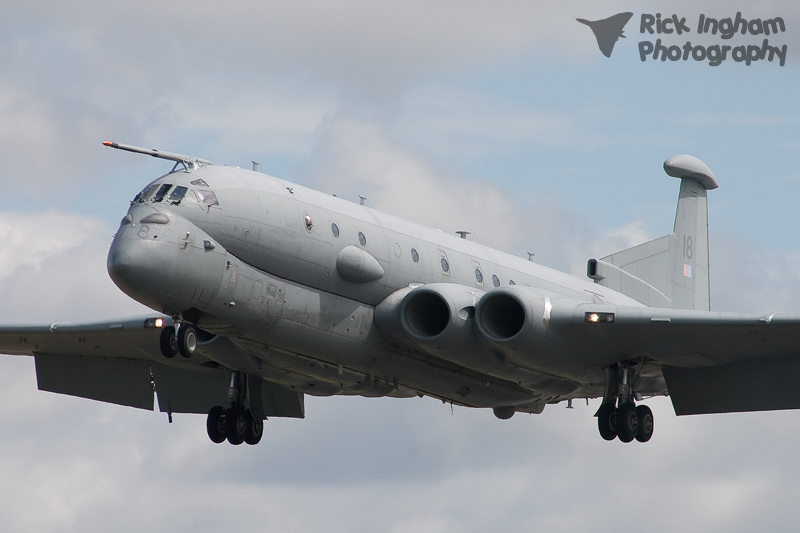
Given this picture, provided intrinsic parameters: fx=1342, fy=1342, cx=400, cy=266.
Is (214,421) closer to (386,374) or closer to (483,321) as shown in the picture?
(386,374)

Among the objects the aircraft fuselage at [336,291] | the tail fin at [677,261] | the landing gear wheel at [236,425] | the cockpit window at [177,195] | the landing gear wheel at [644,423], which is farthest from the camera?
the tail fin at [677,261]

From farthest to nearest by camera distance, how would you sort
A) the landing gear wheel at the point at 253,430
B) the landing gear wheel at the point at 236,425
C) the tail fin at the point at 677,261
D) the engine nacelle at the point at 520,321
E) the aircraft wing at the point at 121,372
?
the tail fin at the point at 677,261 < the aircraft wing at the point at 121,372 < the landing gear wheel at the point at 253,430 < the landing gear wheel at the point at 236,425 < the engine nacelle at the point at 520,321

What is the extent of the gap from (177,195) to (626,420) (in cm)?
924

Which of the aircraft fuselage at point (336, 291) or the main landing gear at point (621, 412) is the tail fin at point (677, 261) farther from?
the main landing gear at point (621, 412)

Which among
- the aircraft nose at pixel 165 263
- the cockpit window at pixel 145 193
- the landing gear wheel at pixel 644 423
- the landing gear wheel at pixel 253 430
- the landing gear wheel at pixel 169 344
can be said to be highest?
the cockpit window at pixel 145 193

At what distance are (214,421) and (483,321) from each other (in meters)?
5.86

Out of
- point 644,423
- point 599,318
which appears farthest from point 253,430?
point 644,423

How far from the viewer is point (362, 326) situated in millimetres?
23156

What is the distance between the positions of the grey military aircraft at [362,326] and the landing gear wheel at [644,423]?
0.11 ft

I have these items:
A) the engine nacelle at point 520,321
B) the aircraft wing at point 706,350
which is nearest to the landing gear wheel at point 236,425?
the engine nacelle at point 520,321

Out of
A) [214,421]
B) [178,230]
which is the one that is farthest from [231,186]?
[214,421]

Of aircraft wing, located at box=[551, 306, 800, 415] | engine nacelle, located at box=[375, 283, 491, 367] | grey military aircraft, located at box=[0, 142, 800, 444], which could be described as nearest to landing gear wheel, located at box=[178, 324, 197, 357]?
grey military aircraft, located at box=[0, 142, 800, 444]

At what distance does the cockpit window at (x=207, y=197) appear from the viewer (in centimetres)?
2114

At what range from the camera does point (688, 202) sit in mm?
34875
